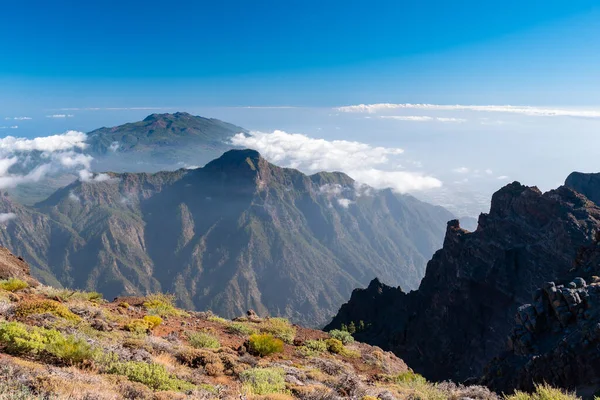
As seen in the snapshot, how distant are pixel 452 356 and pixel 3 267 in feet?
229

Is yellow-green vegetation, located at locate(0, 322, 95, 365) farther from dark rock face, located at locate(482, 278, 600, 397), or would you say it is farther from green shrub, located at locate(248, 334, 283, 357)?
dark rock face, located at locate(482, 278, 600, 397)

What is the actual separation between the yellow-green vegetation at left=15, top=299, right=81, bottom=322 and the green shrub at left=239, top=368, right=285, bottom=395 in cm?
842

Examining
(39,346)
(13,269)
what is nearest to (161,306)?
(13,269)

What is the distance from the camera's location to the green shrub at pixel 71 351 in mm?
10297

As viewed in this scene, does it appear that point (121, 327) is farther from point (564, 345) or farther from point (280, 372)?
point (564, 345)

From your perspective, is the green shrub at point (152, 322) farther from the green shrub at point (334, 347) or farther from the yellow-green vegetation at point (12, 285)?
the green shrub at point (334, 347)

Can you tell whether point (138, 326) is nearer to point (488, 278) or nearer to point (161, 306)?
point (161, 306)

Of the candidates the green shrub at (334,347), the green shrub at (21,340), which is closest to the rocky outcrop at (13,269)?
the green shrub at (21,340)

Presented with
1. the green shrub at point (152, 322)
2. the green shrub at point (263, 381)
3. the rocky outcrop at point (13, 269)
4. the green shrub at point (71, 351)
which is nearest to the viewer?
the green shrub at point (71, 351)

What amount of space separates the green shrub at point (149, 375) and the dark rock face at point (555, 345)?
18.2m

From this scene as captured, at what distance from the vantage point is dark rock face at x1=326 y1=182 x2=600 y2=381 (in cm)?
6244

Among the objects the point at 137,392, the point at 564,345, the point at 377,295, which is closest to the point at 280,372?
the point at 137,392

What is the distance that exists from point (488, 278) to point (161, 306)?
65.9m

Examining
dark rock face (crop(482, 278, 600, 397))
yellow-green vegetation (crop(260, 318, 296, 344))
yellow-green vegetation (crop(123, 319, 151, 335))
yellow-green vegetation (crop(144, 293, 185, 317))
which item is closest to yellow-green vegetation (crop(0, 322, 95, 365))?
yellow-green vegetation (crop(123, 319, 151, 335))
